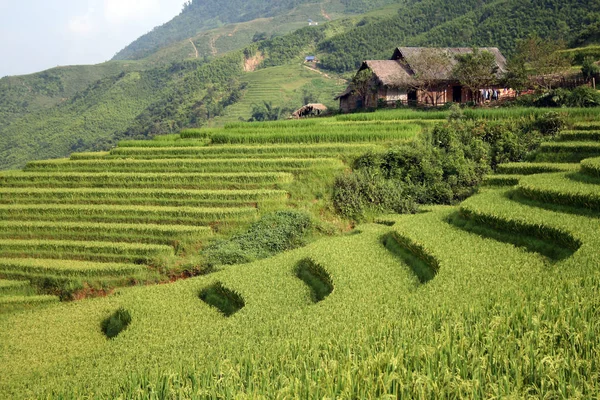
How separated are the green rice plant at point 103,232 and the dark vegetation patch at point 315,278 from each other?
551 cm

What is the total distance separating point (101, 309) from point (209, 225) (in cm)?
546

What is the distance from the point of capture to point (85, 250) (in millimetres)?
17594

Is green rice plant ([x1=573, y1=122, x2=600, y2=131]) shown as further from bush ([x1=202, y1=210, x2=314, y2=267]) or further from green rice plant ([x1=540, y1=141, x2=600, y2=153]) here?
bush ([x1=202, y1=210, x2=314, y2=267])

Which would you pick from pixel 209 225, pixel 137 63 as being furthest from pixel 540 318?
pixel 137 63

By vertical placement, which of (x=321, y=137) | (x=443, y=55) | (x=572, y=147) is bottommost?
(x=572, y=147)

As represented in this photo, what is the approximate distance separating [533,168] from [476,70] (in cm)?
1401

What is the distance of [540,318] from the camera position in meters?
5.71

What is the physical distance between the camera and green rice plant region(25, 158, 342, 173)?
2034 centimetres

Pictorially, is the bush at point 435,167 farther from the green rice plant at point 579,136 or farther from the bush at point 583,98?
the bush at point 583,98

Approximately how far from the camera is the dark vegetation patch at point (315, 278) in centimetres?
1118

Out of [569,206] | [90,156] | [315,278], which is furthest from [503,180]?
[90,156]

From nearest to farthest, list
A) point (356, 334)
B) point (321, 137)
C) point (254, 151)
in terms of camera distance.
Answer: point (356, 334)
point (254, 151)
point (321, 137)

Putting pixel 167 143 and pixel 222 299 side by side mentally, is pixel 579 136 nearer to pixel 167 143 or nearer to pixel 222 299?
pixel 222 299

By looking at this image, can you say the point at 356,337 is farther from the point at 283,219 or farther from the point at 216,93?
the point at 216,93
